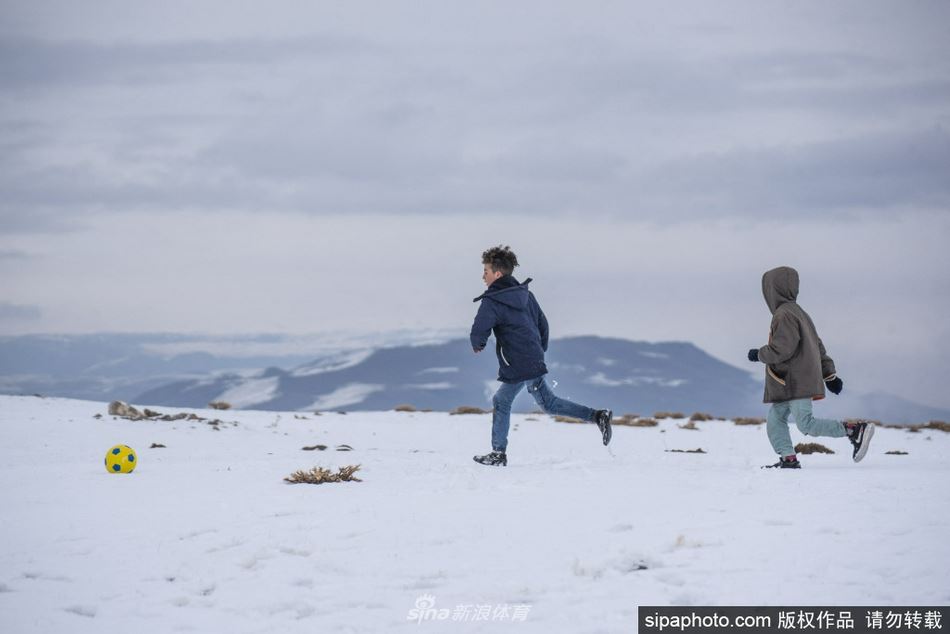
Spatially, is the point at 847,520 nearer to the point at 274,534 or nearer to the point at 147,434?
the point at 274,534

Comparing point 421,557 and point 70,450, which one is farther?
point 70,450

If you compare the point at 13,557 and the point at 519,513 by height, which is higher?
the point at 519,513

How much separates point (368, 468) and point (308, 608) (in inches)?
225

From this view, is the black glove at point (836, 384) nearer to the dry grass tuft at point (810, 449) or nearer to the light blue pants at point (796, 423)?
the light blue pants at point (796, 423)

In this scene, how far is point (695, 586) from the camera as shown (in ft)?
20.6

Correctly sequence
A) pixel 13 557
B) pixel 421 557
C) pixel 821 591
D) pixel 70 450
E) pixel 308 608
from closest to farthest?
pixel 821 591
pixel 308 608
pixel 421 557
pixel 13 557
pixel 70 450

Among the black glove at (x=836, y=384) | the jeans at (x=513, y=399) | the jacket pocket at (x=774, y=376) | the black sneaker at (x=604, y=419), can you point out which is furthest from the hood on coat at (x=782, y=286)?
the jeans at (x=513, y=399)

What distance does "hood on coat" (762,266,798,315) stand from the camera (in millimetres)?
11688

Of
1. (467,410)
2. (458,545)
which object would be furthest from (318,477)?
(467,410)

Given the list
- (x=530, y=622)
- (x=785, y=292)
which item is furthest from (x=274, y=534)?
(x=785, y=292)

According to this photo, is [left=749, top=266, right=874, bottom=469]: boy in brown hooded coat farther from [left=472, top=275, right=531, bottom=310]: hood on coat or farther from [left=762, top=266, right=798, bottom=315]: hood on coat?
[left=472, top=275, right=531, bottom=310]: hood on coat

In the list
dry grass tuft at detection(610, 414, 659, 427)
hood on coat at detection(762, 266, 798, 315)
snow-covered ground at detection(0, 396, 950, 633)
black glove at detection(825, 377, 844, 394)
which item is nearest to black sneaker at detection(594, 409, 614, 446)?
snow-covered ground at detection(0, 396, 950, 633)

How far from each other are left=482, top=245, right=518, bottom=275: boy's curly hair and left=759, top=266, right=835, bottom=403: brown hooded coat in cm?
359

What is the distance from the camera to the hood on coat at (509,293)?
11.9 meters
